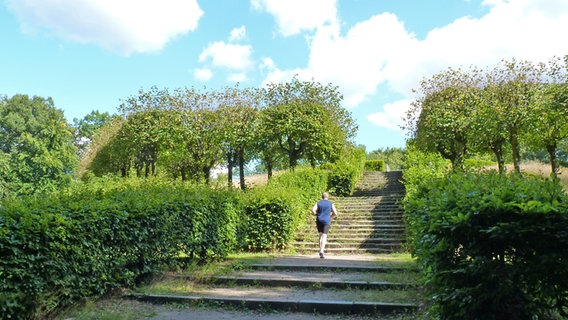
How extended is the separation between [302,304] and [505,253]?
374 centimetres

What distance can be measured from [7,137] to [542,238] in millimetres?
66136

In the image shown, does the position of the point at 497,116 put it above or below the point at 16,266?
above

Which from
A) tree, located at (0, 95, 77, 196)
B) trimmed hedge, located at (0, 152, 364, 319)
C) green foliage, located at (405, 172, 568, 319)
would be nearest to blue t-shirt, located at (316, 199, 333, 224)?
trimmed hedge, located at (0, 152, 364, 319)

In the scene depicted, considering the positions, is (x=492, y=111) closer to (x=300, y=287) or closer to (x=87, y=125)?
(x=300, y=287)

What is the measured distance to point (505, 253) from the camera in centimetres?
389

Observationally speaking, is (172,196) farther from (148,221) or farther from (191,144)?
(191,144)

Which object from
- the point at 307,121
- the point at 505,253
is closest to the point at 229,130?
the point at 307,121

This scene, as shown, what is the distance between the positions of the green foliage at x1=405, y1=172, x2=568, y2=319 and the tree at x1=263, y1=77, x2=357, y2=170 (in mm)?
20166

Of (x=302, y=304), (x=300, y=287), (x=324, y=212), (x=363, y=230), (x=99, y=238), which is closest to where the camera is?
(x=99, y=238)

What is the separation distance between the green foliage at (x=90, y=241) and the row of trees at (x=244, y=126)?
1603 centimetres

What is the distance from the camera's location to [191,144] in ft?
89.8

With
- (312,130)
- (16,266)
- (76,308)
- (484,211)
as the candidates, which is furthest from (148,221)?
(312,130)

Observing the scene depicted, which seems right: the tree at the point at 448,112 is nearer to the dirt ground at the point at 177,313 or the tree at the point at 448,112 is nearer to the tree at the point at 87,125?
the dirt ground at the point at 177,313

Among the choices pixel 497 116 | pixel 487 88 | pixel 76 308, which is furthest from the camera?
pixel 487 88
